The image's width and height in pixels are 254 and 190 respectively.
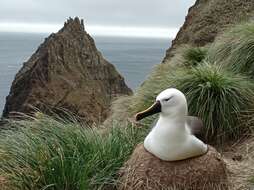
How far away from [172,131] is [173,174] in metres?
0.36

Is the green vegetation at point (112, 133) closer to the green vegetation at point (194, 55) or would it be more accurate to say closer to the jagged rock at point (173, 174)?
the jagged rock at point (173, 174)

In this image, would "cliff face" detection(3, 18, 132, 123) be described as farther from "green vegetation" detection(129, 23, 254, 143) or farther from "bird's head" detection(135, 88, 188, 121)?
"bird's head" detection(135, 88, 188, 121)

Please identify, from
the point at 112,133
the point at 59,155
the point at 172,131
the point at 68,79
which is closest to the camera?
the point at 172,131

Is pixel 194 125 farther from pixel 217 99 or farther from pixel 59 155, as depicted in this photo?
pixel 217 99

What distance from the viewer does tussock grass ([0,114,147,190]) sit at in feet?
15.4

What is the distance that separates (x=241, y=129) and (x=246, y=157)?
0.76m

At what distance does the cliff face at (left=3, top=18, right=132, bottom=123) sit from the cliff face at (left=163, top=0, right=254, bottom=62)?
11.8 feet

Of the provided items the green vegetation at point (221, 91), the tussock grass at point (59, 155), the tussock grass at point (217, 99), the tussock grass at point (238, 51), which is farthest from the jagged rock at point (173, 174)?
the tussock grass at point (238, 51)

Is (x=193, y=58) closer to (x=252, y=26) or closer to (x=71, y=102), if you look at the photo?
(x=252, y=26)

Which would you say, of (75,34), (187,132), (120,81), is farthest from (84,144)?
(75,34)

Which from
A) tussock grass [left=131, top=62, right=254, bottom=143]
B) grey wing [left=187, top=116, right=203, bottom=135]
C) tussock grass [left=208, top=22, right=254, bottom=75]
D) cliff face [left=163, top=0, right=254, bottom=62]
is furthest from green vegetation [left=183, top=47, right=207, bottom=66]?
grey wing [left=187, top=116, right=203, bottom=135]

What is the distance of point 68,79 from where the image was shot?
62.5ft

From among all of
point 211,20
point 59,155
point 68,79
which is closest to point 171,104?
point 59,155

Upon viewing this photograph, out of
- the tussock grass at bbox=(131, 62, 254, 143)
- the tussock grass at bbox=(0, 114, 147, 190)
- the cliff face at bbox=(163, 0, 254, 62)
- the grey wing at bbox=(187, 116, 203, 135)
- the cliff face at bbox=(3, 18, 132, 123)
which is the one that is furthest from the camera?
the cliff face at bbox=(3, 18, 132, 123)
